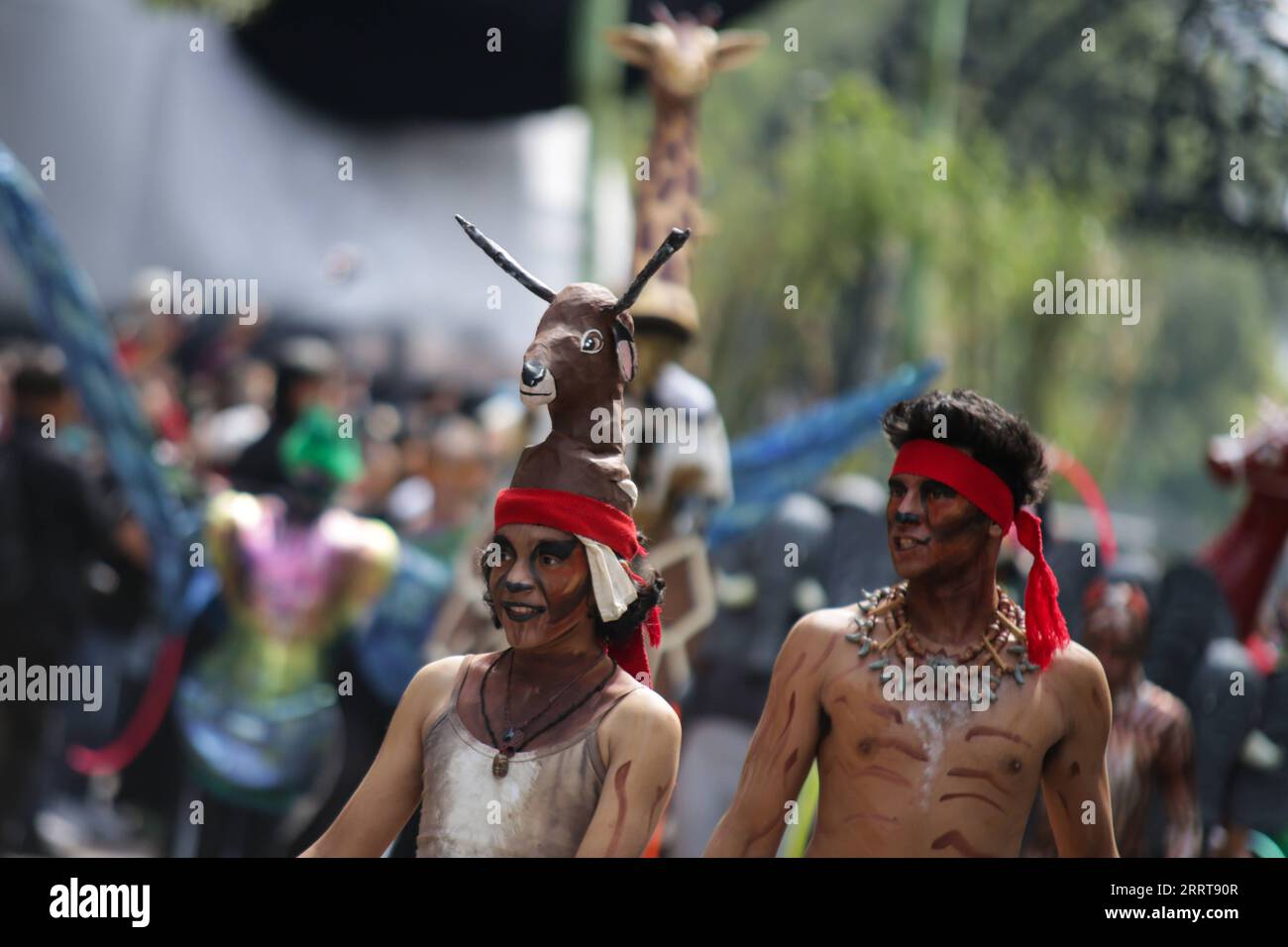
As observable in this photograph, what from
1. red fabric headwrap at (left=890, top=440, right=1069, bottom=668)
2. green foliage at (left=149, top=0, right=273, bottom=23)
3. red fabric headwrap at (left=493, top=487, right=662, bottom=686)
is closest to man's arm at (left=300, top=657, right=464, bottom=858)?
red fabric headwrap at (left=493, top=487, right=662, bottom=686)

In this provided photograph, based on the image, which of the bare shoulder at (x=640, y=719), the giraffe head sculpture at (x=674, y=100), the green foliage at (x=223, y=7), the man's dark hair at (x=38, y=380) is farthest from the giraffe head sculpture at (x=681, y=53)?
the green foliage at (x=223, y=7)

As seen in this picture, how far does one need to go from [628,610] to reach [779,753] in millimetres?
466

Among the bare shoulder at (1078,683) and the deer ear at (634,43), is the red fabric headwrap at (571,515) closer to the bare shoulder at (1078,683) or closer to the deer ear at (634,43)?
the bare shoulder at (1078,683)

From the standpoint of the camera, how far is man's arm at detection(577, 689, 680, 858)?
3.09 meters

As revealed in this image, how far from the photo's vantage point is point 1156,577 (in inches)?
266

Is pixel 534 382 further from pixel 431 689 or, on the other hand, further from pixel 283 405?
pixel 283 405

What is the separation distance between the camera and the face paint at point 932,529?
350cm

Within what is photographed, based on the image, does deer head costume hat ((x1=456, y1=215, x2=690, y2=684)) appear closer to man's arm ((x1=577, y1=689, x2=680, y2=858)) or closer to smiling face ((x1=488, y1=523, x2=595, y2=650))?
smiling face ((x1=488, y1=523, x2=595, y2=650))

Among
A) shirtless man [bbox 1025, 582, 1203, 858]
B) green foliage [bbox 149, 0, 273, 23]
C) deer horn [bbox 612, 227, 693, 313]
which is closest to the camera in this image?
deer horn [bbox 612, 227, 693, 313]

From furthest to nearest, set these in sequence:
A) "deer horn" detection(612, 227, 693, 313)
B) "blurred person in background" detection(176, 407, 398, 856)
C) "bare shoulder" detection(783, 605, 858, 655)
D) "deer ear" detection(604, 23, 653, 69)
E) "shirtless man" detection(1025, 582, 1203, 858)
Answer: "blurred person in background" detection(176, 407, 398, 856) → "deer ear" detection(604, 23, 653, 69) → "shirtless man" detection(1025, 582, 1203, 858) → "bare shoulder" detection(783, 605, 858, 655) → "deer horn" detection(612, 227, 693, 313)

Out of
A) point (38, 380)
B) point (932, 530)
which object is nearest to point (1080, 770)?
point (932, 530)
